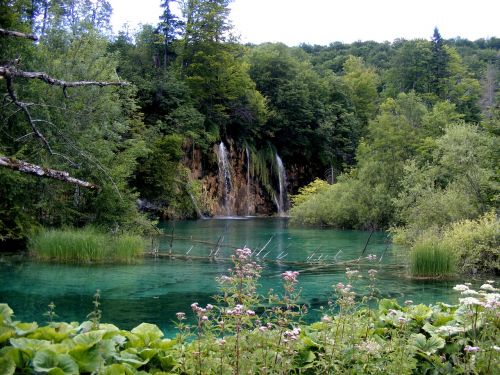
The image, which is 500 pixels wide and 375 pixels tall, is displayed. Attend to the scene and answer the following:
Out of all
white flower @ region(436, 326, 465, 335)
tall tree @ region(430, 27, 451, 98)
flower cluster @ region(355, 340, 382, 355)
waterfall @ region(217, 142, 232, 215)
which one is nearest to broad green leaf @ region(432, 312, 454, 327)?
white flower @ region(436, 326, 465, 335)

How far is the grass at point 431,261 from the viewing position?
1302 centimetres

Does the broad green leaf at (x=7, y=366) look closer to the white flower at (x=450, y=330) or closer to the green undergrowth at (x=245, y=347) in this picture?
the green undergrowth at (x=245, y=347)

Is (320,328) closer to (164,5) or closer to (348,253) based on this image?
(348,253)

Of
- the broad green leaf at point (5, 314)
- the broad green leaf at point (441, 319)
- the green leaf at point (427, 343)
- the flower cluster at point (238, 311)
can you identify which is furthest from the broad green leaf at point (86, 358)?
the broad green leaf at point (441, 319)

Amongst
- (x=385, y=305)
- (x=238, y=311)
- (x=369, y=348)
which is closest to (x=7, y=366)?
(x=238, y=311)

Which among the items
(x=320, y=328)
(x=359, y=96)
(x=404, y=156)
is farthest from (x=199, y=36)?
(x=320, y=328)

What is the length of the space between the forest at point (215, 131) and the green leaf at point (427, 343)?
288 cm

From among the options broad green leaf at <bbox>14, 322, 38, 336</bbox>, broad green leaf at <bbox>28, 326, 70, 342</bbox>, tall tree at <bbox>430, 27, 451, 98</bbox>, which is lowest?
broad green leaf at <bbox>28, 326, 70, 342</bbox>

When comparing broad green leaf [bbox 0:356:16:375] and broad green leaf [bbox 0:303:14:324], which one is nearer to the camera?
broad green leaf [bbox 0:356:16:375]

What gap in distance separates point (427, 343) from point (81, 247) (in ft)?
37.1

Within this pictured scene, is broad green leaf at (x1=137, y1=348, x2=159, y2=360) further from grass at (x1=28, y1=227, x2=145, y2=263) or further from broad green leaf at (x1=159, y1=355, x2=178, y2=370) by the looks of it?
grass at (x1=28, y1=227, x2=145, y2=263)

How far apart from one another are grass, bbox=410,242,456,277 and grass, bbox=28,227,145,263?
7304mm

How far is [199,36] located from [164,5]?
3.41 metres

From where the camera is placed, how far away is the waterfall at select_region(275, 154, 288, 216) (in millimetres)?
43781
